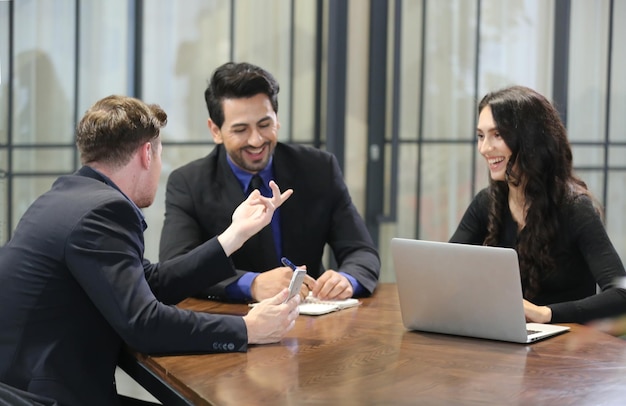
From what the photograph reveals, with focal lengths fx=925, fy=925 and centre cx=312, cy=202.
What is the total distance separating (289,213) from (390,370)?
4.50 ft

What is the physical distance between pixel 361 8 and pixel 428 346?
3.29 metres

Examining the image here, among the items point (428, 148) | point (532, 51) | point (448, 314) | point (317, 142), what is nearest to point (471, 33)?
point (532, 51)

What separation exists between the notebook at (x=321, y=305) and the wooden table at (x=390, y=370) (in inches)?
5.9

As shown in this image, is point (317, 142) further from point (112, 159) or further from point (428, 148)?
point (112, 159)

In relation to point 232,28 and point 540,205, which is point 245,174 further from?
point 232,28

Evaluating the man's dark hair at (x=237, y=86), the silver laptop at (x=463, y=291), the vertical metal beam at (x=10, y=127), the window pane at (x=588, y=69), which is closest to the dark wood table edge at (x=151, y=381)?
the silver laptop at (x=463, y=291)

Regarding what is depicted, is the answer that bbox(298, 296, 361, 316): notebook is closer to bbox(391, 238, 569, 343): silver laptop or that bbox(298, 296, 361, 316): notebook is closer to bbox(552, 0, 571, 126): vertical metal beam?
bbox(391, 238, 569, 343): silver laptop

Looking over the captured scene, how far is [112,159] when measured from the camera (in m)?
2.43

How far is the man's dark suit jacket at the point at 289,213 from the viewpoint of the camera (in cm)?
327

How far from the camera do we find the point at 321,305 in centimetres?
285

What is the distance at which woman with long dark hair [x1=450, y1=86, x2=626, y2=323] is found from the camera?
9.64 feet

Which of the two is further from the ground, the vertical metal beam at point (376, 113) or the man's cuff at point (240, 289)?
the vertical metal beam at point (376, 113)

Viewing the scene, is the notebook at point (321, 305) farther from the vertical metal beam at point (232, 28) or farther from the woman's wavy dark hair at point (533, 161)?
the vertical metal beam at point (232, 28)

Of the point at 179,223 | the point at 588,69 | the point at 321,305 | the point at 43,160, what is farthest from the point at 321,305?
the point at 588,69
